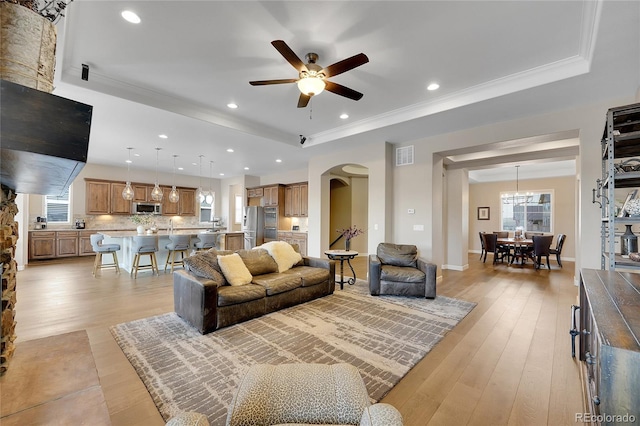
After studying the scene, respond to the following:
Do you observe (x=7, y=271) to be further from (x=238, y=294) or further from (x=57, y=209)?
(x=57, y=209)

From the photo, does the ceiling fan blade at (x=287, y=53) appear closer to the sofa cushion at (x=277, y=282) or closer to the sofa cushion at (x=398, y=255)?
the sofa cushion at (x=277, y=282)

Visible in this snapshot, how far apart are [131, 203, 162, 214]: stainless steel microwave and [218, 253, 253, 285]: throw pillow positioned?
24.6ft

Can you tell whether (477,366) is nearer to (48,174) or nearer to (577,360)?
(577,360)

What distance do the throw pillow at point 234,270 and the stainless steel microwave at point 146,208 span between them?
7508 millimetres

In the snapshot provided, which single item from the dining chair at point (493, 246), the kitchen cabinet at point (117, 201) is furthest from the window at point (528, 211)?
the kitchen cabinet at point (117, 201)

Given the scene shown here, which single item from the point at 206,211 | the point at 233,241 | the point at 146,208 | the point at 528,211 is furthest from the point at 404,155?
the point at 146,208

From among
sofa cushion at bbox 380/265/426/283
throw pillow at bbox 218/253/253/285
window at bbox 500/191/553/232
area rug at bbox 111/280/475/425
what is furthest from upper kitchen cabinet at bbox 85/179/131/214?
window at bbox 500/191/553/232

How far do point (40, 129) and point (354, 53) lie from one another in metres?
2.89

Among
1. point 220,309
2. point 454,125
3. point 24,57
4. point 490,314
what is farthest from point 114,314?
point 454,125

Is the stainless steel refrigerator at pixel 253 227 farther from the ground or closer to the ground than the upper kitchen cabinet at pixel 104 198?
closer to the ground

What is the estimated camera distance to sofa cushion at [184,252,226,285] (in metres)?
3.23

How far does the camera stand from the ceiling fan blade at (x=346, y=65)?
2.44 m

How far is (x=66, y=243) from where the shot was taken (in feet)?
25.5

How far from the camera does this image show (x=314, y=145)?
19.8 feet
